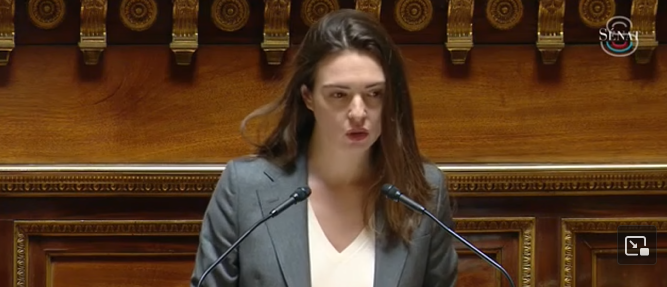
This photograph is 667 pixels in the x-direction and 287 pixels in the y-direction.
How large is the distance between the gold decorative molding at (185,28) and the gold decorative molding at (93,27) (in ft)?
0.56

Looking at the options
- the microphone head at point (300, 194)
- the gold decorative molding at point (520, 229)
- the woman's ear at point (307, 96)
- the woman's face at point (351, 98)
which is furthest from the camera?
the gold decorative molding at point (520, 229)

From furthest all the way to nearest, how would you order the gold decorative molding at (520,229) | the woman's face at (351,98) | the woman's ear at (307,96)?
1. the gold decorative molding at (520,229)
2. the woman's ear at (307,96)
3. the woman's face at (351,98)

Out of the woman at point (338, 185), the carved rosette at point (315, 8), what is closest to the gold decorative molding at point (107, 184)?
the carved rosette at point (315, 8)

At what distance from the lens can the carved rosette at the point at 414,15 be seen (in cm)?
294

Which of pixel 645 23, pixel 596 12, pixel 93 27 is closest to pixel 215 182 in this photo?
pixel 93 27

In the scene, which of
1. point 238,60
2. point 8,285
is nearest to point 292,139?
point 238,60

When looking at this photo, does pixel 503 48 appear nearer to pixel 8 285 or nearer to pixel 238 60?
pixel 238 60

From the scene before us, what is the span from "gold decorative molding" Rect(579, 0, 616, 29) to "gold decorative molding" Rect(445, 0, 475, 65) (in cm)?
28

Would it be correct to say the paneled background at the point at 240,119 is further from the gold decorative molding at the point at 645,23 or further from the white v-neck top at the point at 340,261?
the white v-neck top at the point at 340,261

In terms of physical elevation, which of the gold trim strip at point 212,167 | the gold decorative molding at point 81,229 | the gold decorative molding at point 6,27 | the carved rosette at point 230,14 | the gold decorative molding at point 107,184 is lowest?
the gold decorative molding at point 81,229

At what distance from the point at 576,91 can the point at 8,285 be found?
5.00ft

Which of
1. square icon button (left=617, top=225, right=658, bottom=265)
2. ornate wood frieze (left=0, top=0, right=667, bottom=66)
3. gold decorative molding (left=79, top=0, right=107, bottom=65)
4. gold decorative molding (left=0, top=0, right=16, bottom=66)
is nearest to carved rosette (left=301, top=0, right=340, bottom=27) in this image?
ornate wood frieze (left=0, top=0, right=667, bottom=66)

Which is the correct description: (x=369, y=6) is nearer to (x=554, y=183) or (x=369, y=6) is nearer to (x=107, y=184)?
(x=554, y=183)

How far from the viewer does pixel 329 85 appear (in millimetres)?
2229
